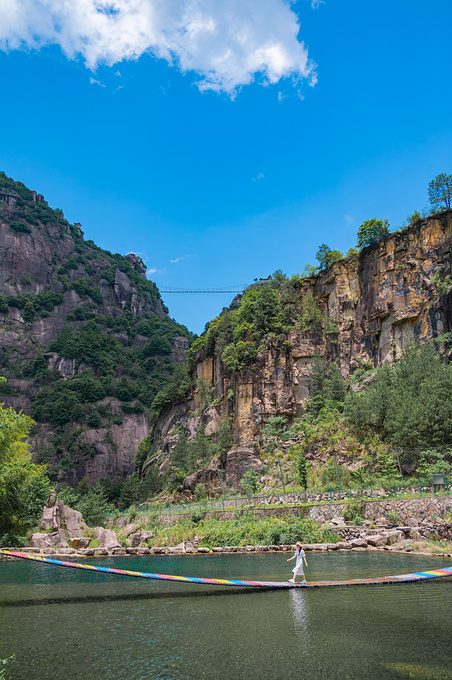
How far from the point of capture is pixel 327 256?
2228 inches

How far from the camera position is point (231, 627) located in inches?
395

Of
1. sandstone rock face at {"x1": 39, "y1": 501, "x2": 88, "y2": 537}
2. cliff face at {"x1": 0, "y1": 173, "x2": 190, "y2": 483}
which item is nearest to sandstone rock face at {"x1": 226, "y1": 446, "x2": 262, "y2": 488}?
sandstone rock face at {"x1": 39, "y1": 501, "x2": 88, "y2": 537}

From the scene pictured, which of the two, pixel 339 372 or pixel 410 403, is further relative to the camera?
pixel 339 372

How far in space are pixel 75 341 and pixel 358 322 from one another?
76748 millimetres

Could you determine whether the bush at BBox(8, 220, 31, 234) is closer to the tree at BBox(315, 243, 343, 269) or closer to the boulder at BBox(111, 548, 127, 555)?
the tree at BBox(315, 243, 343, 269)

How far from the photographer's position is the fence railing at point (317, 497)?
1130 inches

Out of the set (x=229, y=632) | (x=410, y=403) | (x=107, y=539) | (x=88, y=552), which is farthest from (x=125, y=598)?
(x=410, y=403)

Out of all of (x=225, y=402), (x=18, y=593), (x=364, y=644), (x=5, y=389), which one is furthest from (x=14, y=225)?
(x=364, y=644)

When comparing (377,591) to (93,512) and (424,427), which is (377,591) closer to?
(424,427)

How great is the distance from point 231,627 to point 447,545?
15584 millimetres

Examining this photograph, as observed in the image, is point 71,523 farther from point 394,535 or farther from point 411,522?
point 411,522

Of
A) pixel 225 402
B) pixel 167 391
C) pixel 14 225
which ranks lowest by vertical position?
pixel 225 402

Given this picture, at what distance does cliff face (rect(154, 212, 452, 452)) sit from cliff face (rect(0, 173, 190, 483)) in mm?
42799

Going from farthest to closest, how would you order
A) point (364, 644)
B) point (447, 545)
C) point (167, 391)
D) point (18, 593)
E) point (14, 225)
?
1. point (14, 225)
2. point (167, 391)
3. point (447, 545)
4. point (18, 593)
5. point (364, 644)
